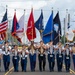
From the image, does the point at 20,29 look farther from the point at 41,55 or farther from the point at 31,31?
the point at 41,55

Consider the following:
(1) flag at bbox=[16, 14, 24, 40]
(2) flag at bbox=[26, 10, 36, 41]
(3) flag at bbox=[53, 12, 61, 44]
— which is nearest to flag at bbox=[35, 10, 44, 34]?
(3) flag at bbox=[53, 12, 61, 44]

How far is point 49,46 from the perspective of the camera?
28031mm

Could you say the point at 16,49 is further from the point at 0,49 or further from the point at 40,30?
the point at 40,30

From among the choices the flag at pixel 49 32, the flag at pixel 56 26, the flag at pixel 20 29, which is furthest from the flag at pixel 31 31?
the flag at pixel 56 26

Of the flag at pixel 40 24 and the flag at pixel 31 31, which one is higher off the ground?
the flag at pixel 40 24

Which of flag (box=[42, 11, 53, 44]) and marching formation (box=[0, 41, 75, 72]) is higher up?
flag (box=[42, 11, 53, 44])

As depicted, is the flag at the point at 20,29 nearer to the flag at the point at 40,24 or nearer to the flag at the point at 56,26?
the flag at the point at 40,24

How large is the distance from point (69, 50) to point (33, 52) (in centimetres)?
239

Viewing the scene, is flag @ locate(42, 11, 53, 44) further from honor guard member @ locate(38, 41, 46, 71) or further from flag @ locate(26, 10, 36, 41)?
honor guard member @ locate(38, 41, 46, 71)

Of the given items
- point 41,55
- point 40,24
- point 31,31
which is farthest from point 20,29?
point 41,55

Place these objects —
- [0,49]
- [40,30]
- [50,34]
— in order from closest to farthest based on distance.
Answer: [0,49], [50,34], [40,30]

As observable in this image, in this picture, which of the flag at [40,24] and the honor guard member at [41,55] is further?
the flag at [40,24]

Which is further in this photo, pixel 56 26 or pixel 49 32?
pixel 56 26

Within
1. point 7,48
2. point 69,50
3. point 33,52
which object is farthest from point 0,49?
point 69,50
